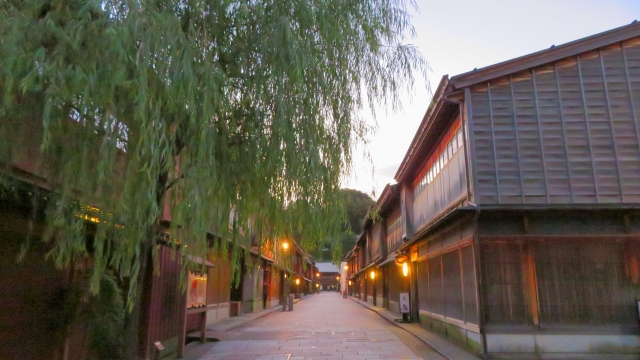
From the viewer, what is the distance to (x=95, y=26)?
17.2ft

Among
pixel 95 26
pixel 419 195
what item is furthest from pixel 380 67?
pixel 419 195

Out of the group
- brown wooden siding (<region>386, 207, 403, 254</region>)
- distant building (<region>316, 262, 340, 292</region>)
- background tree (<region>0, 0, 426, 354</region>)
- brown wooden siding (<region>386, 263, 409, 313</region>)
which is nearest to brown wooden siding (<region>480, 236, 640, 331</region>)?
background tree (<region>0, 0, 426, 354</region>)

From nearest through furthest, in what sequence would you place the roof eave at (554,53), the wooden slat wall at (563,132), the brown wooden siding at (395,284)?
the wooden slat wall at (563,132) < the roof eave at (554,53) < the brown wooden siding at (395,284)

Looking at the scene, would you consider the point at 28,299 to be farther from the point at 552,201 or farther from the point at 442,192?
the point at 442,192

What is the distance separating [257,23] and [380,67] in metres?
2.45

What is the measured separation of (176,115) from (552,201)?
1000 cm


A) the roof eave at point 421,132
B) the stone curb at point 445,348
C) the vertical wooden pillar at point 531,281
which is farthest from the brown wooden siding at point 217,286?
the vertical wooden pillar at point 531,281

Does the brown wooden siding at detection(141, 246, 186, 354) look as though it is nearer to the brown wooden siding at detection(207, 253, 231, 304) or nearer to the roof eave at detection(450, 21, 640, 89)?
the brown wooden siding at detection(207, 253, 231, 304)

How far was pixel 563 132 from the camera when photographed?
1227 cm

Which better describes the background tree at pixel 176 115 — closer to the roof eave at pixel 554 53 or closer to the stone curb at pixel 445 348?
the roof eave at pixel 554 53

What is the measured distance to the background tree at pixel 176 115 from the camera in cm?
498

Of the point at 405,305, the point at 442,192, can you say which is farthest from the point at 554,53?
the point at 405,305

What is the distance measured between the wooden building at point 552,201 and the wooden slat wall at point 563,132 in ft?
0.09

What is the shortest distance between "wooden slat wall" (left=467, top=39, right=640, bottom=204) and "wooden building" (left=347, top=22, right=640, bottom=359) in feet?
0.09
